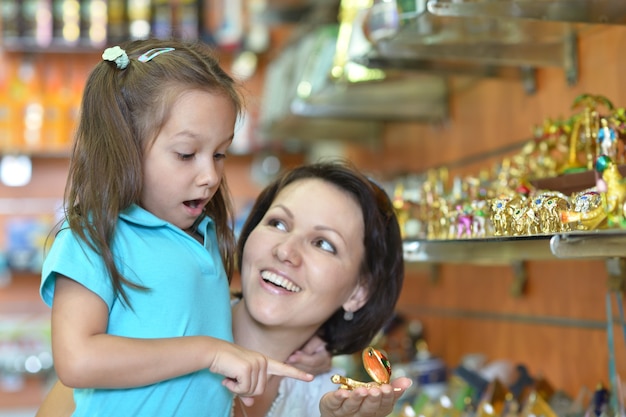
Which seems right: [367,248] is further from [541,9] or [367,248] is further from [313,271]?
[541,9]

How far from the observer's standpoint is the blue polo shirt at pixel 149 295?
1.16m

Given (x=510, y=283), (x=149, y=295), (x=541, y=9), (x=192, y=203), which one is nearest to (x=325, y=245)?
(x=192, y=203)

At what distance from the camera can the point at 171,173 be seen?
1.24 m

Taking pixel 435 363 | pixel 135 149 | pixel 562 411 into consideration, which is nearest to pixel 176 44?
pixel 135 149

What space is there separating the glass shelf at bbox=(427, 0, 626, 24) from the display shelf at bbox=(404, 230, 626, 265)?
0.41 metres

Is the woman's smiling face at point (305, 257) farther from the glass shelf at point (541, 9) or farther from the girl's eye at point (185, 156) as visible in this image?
the glass shelf at point (541, 9)

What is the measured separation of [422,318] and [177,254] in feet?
6.02

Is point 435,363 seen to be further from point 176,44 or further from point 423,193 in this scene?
point 176,44

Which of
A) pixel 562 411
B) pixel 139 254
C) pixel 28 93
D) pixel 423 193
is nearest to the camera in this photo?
pixel 139 254

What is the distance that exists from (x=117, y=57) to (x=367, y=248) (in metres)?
0.65

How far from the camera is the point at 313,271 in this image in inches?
60.2

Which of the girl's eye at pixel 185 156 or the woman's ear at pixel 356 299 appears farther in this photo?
the woman's ear at pixel 356 299

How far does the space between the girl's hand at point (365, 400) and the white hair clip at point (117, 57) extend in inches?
23.1

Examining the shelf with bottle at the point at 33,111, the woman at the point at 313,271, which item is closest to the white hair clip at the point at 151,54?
the woman at the point at 313,271
